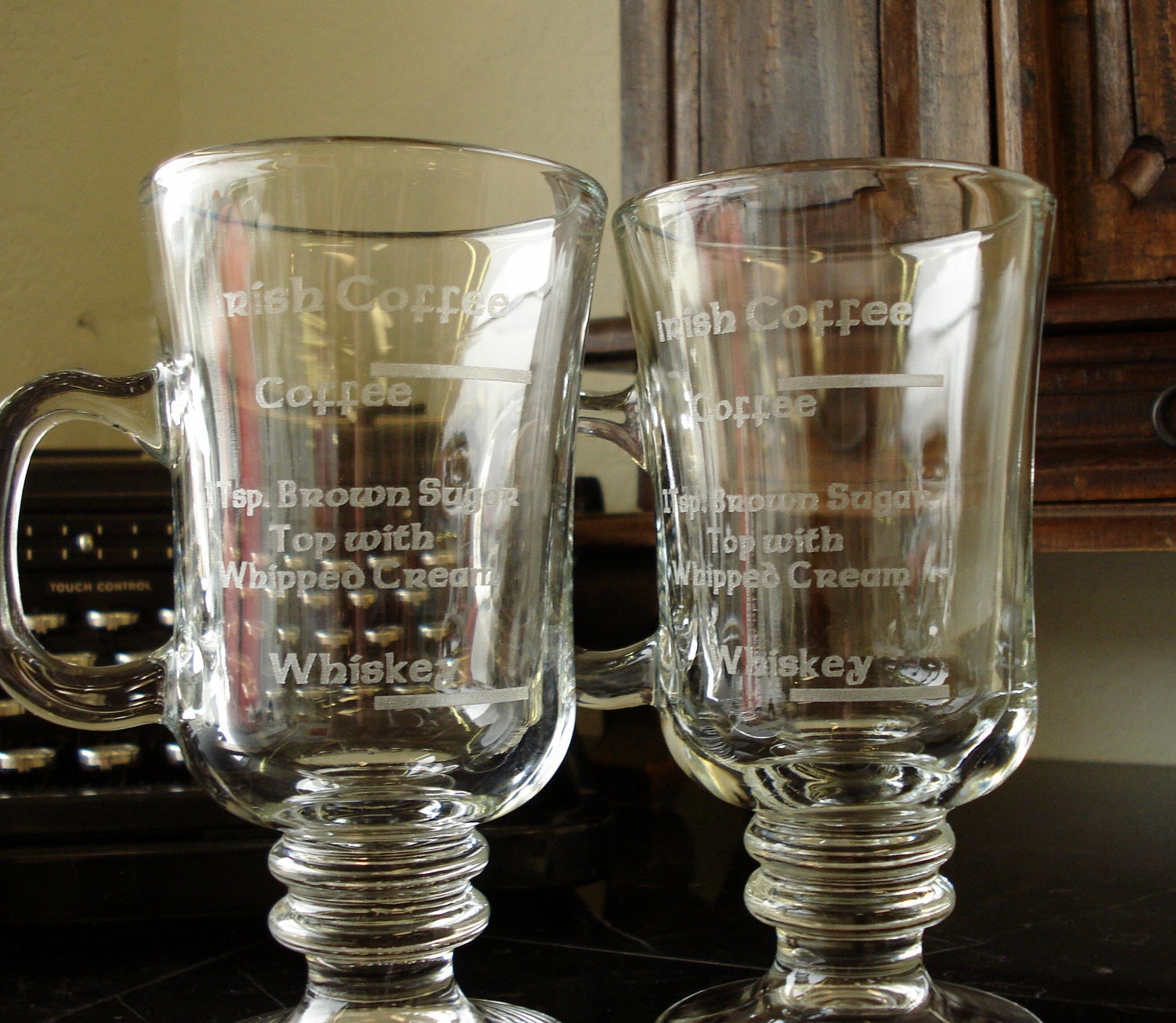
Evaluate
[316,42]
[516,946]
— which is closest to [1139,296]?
[516,946]

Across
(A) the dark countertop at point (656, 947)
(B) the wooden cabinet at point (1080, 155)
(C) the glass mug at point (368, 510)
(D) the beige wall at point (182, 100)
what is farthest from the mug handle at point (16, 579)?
(D) the beige wall at point (182, 100)

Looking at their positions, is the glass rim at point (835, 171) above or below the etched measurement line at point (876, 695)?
above

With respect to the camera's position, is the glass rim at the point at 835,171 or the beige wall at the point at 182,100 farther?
the beige wall at the point at 182,100

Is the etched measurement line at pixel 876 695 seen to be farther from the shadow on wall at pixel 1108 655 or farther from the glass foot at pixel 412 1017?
the shadow on wall at pixel 1108 655

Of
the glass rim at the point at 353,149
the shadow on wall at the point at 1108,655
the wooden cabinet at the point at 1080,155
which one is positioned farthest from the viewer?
the shadow on wall at the point at 1108,655

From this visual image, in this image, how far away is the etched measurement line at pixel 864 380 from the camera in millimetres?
315

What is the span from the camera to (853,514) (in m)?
0.31

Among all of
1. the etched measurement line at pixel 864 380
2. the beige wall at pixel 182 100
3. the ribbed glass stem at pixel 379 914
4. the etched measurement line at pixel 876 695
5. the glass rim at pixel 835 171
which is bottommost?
the ribbed glass stem at pixel 379 914

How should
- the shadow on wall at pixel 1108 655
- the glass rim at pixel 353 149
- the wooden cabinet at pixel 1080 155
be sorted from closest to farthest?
the glass rim at pixel 353 149
the wooden cabinet at pixel 1080 155
the shadow on wall at pixel 1108 655

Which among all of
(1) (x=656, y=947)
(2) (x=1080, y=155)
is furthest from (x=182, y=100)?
(1) (x=656, y=947)

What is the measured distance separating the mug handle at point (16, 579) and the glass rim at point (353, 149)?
6cm

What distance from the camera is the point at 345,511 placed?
0.30 m

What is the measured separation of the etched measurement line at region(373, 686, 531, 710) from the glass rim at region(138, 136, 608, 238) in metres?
0.12

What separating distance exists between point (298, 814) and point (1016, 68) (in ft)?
1.56
